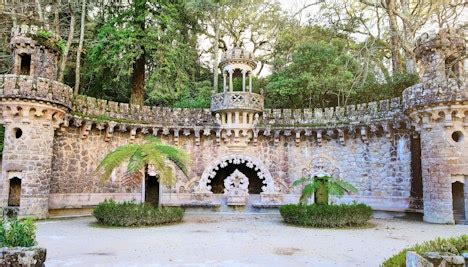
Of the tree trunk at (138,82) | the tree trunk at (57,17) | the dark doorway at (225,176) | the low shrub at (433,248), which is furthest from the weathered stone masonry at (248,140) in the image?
the low shrub at (433,248)

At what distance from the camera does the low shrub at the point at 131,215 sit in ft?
42.9

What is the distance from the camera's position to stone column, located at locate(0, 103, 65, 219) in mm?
14078

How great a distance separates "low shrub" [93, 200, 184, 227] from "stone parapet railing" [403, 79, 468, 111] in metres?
10.4

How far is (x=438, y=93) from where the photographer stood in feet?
46.2

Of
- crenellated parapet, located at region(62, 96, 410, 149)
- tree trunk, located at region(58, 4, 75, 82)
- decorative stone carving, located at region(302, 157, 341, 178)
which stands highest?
tree trunk, located at region(58, 4, 75, 82)

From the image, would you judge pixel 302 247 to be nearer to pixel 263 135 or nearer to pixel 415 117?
pixel 415 117

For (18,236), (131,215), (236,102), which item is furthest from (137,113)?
(18,236)

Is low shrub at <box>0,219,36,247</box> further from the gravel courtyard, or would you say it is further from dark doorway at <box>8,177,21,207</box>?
dark doorway at <box>8,177,21,207</box>

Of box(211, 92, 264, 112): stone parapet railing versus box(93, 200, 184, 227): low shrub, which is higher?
box(211, 92, 264, 112): stone parapet railing

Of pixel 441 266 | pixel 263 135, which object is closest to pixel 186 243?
pixel 441 266

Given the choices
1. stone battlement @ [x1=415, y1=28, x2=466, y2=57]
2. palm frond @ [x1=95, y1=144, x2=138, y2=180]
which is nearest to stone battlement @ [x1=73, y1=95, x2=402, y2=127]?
stone battlement @ [x1=415, y1=28, x2=466, y2=57]

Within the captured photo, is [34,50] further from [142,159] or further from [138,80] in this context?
[138,80]

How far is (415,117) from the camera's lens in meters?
14.9

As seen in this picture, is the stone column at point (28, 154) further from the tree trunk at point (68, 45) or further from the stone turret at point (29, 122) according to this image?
the tree trunk at point (68, 45)
